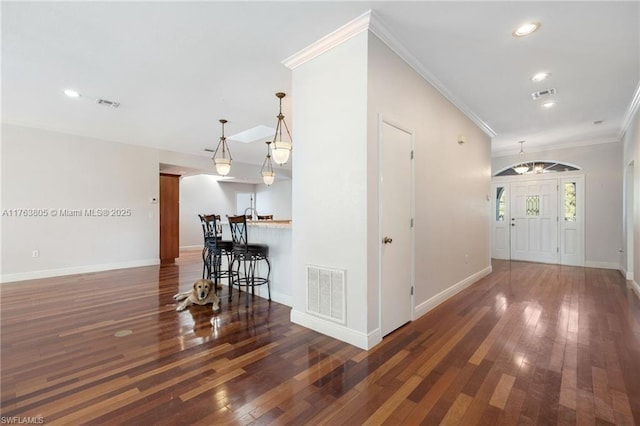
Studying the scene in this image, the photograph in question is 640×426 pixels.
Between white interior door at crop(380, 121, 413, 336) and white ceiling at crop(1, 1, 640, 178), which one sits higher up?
white ceiling at crop(1, 1, 640, 178)

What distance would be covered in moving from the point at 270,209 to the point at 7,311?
898 centimetres

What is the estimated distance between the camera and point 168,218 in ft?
25.0

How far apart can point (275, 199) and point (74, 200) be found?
6.95m

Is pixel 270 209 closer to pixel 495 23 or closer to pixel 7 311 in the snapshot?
pixel 7 311

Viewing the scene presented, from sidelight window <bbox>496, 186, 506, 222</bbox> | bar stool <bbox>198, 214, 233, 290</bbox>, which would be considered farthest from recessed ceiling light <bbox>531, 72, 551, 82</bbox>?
sidelight window <bbox>496, 186, 506, 222</bbox>

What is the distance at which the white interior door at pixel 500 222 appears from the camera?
767 centimetres

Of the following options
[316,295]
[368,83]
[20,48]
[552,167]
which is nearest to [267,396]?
[316,295]

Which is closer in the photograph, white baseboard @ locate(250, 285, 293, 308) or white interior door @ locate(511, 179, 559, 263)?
white baseboard @ locate(250, 285, 293, 308)

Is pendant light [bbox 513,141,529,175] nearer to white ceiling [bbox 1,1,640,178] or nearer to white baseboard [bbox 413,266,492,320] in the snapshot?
white ceiling [bbox 1,1,640,178]

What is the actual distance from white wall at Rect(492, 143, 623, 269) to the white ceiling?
158 cm

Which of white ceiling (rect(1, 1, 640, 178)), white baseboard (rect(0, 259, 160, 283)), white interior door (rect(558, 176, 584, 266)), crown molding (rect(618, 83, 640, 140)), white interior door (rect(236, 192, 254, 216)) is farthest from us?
white interior door (rect(236, 192, 254, 216))

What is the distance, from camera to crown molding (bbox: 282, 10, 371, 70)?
2521 millimetres

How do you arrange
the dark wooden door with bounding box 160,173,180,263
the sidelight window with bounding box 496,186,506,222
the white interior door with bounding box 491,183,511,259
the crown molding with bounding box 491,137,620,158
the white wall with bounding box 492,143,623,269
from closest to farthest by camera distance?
the white wall with bounding box 492,143,623,269
the crown molding with bounding box 491,137,620,158
the dark wooden door with bounding box 160,173,180,263
the white interior door with bounding box 491,183,511,259
the sidelight window with bounding box 496,186,506,222

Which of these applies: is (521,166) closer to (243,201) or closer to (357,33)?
(357,33)
